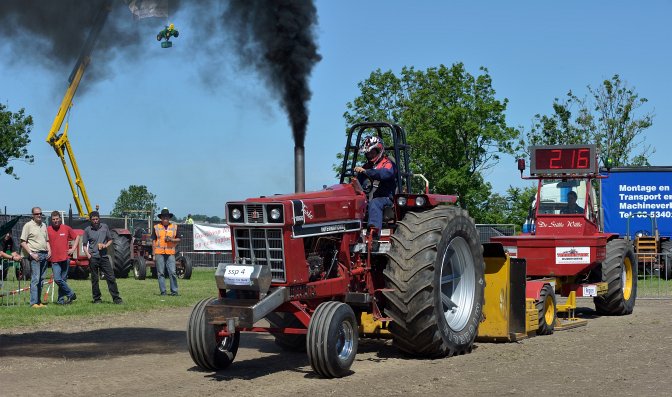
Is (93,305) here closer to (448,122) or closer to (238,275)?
(238,275)

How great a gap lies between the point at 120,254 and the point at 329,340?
A: 18059mm

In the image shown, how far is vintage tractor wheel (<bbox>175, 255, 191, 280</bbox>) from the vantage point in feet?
86.8

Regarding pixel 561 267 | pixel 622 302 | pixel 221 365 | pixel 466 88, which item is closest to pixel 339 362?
pixel 221 365

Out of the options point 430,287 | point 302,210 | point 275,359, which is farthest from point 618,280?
point 302,210

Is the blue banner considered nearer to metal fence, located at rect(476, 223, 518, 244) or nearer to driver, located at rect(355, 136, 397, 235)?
metal fence, located at rect(476, 223, 518, 244)

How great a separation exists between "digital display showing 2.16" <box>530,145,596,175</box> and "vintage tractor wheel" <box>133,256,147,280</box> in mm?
13335

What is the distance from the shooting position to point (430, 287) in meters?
9.65

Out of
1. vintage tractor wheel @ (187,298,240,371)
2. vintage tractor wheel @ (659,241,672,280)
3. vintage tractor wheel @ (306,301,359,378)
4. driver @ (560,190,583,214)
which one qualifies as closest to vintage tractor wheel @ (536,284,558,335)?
driver @ (560,190,583,214)

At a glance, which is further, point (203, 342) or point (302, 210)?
point (302, 210)

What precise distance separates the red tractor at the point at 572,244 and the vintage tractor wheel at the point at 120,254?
42.6 ft

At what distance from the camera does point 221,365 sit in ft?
30.1

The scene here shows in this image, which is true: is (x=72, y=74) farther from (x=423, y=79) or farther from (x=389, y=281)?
(x=423, y=79)

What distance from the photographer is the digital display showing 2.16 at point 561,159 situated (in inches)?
619

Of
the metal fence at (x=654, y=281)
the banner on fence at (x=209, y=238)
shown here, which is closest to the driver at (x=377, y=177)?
the metal fence at (x=654, y=281)
